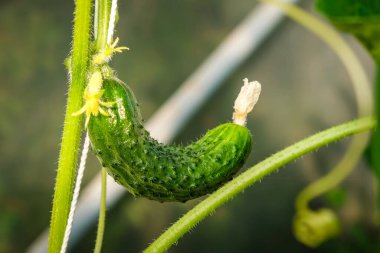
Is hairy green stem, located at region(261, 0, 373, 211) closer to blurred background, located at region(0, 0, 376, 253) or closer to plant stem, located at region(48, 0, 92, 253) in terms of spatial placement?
blurred background, located at region(0, 0, 376, 253)

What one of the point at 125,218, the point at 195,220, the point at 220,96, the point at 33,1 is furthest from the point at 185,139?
the point at 195,220

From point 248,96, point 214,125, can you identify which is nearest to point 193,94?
point 214,125

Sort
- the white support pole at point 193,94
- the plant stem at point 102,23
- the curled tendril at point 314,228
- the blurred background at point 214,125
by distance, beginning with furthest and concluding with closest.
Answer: the blurred background at point 214,125 → the white support pole at point 193,94 → the curled tendril at point 314,228 → the plant stem at point 102,23

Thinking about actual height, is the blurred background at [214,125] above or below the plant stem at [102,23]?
below

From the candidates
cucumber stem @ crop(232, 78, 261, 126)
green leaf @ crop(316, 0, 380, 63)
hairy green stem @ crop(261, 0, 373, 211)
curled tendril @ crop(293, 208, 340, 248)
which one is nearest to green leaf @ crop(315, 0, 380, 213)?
green leaf @ crop(316, 0, 380, 63)

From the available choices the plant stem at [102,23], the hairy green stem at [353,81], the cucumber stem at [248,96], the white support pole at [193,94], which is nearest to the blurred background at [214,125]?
the white support pole at [193,94]

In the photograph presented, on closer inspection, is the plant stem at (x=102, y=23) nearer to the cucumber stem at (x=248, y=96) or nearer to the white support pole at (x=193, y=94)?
the cucumber stem at (x=248, y=96)

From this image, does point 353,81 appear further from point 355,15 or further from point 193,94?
point 355,15
